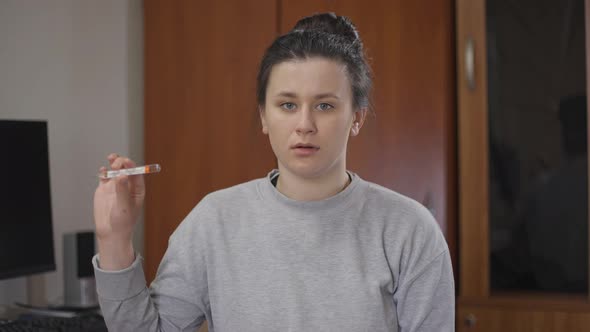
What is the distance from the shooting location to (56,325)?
1708 mm

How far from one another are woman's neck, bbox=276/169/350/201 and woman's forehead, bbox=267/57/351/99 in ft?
0.52

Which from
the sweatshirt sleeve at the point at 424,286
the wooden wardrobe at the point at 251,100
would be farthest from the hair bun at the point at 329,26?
the wooden wardrobe at the point at 251,100

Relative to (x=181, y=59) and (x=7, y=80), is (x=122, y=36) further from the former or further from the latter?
(x=7, y=80)

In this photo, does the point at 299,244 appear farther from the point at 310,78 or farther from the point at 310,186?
the point at 310,78

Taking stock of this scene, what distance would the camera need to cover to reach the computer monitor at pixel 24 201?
1836 millimetres

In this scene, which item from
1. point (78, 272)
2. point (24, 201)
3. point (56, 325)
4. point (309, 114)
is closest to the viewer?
point (309, 114)

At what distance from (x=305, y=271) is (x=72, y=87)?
149 centimetres

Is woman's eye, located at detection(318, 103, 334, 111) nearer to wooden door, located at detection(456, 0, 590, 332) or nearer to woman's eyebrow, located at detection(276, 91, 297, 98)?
woman's eyebrow, located at detection(276, 91, 297, 98)

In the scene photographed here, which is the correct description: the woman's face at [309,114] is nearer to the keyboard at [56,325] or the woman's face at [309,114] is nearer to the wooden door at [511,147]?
the keyboard at [56,325]

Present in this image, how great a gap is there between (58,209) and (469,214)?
1.40 m

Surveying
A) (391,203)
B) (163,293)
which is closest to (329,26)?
(391,203)

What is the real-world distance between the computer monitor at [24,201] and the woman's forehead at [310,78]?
937 mm

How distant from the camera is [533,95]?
233cm

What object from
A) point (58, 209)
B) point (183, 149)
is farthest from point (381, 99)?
point (58, 209)
